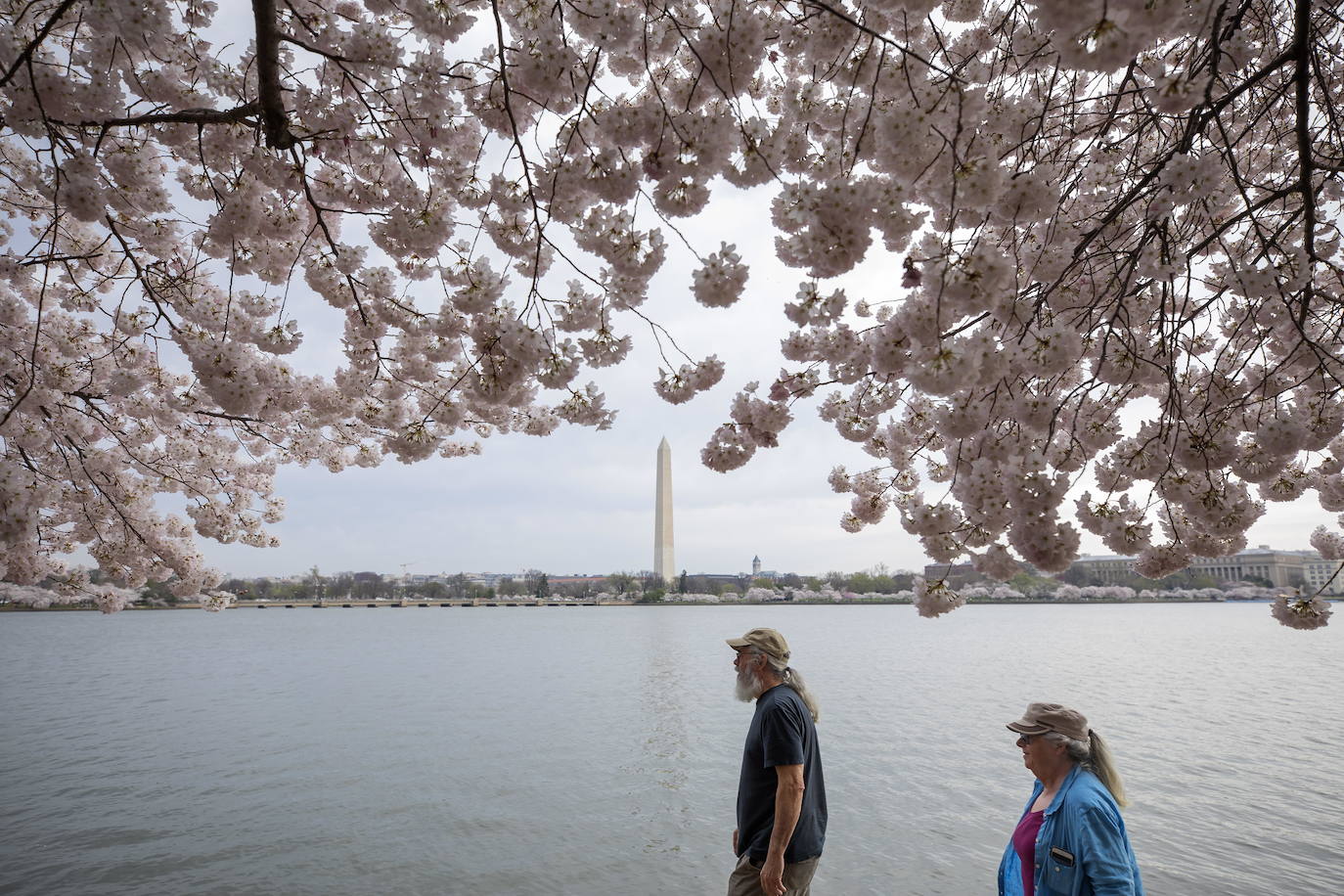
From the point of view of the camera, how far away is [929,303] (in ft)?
7.57

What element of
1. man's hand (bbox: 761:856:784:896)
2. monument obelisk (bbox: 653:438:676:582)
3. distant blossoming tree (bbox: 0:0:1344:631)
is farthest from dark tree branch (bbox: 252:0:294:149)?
monument obelisk (bbox: 653:438:676:582)

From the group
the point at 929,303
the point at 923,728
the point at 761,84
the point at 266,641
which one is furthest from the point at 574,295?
the point at 266,641

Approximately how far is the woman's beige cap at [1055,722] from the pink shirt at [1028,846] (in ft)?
0.85

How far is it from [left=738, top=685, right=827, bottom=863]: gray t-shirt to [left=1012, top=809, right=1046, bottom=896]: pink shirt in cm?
75

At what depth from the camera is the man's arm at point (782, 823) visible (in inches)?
110

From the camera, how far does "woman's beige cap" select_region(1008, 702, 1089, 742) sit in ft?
8.02

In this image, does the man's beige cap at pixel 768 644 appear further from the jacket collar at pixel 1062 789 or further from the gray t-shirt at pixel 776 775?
the jacket collar at pixel 1062 789

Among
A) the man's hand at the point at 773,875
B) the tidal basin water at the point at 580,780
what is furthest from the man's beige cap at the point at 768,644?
the tidal basin water at the point at 580,780

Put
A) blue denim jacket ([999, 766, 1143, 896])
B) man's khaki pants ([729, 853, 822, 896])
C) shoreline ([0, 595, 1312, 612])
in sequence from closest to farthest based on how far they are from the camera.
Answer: blue denim jacket ([999, 766, 1143, 896]) < man's khaki pants ([729, 853, 822, 896]) < shoreline ([0, 595, 1312, 612])

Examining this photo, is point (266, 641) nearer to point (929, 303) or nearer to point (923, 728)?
point (923, 728)

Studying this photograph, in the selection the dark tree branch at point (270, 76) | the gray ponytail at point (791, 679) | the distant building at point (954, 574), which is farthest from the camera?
the distant building at point (954, 574)

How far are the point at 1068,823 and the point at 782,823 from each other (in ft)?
3.36

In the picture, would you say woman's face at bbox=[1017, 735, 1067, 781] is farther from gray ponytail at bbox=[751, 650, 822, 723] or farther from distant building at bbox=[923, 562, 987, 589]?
distant building at bbox=[923, 562, 987, 589]

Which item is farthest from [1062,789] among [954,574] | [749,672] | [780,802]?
[954,574]
